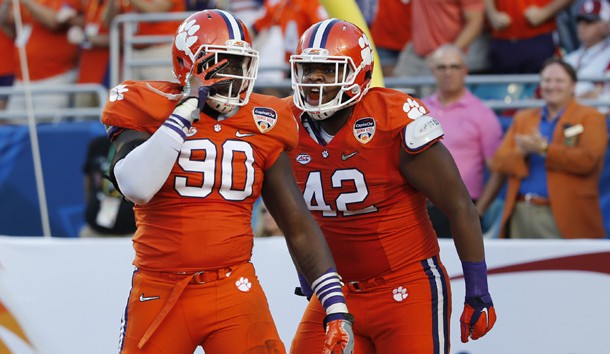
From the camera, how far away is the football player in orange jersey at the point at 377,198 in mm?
4148

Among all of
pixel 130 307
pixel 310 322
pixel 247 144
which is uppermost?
pixel 247 144

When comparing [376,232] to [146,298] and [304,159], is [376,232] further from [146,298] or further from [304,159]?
[146,298]

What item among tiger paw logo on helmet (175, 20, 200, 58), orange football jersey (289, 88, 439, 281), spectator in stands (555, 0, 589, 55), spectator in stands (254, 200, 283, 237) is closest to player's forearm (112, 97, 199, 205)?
tiger paw logo on helmet (175, 20, 200, 58)

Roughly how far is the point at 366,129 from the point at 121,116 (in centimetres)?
94

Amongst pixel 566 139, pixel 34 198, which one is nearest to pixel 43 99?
pixel 34 198

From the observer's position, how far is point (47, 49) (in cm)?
891

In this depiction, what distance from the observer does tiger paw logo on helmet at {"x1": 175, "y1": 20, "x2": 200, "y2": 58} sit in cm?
394

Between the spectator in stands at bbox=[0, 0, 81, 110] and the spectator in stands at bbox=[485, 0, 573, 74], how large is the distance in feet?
11.0

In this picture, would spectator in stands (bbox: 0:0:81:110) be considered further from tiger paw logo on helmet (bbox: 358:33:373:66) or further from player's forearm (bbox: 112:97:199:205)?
player's forearm (bbox: 112:97:199:205)

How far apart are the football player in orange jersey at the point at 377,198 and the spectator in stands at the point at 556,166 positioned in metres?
2.27

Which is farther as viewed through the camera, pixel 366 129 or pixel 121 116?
pixel 366 129

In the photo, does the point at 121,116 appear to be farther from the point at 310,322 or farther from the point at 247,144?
the point at 310,322

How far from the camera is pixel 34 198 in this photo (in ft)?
27.3

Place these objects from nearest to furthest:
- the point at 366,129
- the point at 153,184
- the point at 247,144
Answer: the point at 153,184 → the point at 247,144 → the point at 366,129
